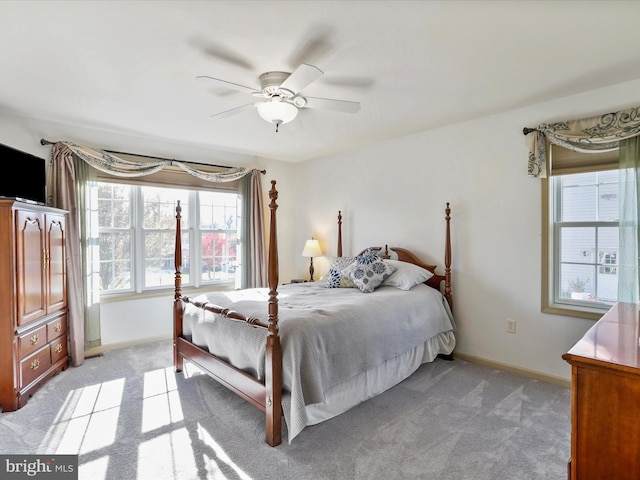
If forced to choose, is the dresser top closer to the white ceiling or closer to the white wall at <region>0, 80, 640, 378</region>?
the white wall at <region>0, 80, 640, 378</region>

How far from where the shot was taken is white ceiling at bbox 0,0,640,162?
5.64 ft

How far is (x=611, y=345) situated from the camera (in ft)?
4.23

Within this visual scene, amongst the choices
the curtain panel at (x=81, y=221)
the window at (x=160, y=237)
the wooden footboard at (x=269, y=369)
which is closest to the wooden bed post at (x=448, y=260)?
the wooden footboard at (x=269, y=369)

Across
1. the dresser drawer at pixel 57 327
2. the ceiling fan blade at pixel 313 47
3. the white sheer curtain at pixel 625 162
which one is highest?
the ceiling fan blade at pixel 313 47

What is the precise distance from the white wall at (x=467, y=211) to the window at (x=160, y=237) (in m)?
A: 0.36

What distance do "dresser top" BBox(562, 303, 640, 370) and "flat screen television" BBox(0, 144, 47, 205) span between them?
3.67m

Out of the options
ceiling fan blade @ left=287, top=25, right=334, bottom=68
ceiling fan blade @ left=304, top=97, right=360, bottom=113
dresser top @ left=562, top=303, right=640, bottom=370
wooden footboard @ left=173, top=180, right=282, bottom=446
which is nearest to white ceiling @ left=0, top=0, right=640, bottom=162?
ceiling fan blade @ left=287, top=25, right=334, bottom=68

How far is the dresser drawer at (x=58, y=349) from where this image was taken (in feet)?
10.2

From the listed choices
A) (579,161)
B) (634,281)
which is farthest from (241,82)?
(634,281)

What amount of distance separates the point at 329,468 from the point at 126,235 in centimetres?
349

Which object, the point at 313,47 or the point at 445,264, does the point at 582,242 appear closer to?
the point at 445,264

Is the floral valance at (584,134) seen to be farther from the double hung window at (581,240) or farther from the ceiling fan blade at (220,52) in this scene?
the ceiling fan blade at (220,52)

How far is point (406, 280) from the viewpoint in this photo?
3.34 metres

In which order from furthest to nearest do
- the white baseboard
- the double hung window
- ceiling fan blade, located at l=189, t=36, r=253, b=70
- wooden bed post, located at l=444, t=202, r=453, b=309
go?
wooden bed post, located at l=444, t=202, r=453, b=309 < the white baseboard < the double hung window < ceiling fan blade, located at l=189, t=36, r=253, b=70
